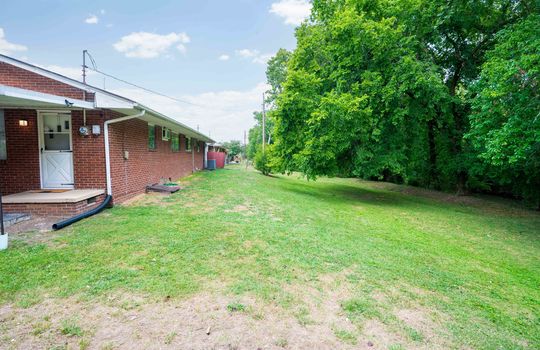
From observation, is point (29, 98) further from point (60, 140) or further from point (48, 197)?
point (60, 140)

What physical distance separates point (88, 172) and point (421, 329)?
7.75 meters

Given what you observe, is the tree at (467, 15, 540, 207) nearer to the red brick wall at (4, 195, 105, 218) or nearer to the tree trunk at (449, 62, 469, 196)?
the tree trunk at (449, 62, 469, 196)

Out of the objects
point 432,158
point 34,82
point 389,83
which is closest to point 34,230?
point 34,82

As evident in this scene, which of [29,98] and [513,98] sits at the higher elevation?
[513,98]

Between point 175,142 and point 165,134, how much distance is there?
198 cm

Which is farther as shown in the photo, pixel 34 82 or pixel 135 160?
pixel 135 160

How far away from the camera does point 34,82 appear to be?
653 cm

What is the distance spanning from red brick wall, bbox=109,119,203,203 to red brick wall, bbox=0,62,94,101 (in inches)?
45.2

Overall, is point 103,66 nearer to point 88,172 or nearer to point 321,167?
point 88,172

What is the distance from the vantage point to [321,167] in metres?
11.6

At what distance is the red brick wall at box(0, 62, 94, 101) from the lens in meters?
6.40

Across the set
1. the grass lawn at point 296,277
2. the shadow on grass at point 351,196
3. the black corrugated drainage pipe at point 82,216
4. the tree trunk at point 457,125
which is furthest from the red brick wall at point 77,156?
the tree trunk at point 457,125

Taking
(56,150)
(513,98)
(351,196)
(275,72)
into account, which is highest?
(275,72)

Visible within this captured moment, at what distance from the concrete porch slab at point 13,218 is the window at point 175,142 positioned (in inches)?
331
